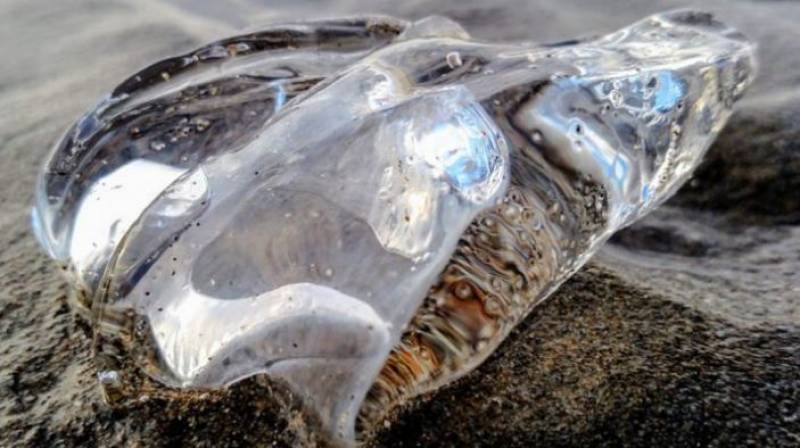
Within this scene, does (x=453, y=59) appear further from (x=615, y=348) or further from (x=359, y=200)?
(x=615, y=348)

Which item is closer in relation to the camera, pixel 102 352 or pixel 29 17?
pixel 102 352

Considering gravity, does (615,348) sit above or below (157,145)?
below

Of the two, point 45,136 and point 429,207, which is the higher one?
point 429,207

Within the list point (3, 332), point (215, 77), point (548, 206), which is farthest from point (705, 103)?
point (3, 332)

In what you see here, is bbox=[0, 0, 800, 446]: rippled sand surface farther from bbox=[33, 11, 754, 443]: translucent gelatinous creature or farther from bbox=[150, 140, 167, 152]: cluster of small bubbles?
bbox=[150, 140, 167, 152]: cluster of small bubbles

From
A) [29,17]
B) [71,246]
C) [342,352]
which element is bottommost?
[29,17]

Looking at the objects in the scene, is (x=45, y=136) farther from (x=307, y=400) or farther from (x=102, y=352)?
(x=307, y=400)

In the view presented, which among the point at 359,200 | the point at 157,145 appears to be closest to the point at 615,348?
the point at 359,200
